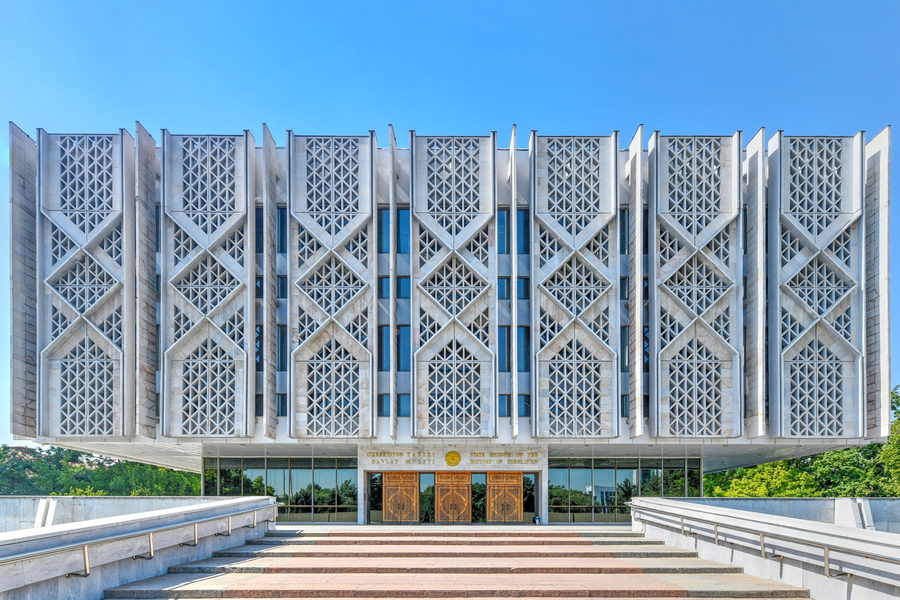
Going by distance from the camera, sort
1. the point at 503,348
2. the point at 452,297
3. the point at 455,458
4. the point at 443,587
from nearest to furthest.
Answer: the point at 443,587 < the point at 452,297 < the point at 503,348 < the point at 455,458

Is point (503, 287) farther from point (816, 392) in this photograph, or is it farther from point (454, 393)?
point (816, 392)

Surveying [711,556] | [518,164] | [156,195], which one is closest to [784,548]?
[711,556]

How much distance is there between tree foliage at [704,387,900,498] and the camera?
35.8 meters

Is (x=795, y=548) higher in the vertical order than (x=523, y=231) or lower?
lower

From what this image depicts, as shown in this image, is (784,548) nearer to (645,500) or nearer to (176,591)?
(645,500)

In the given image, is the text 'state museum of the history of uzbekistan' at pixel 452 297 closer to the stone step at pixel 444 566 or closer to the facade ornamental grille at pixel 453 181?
the facade ornamental grille at pixel 453 181

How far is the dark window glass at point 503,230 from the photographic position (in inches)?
920

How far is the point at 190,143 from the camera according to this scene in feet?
73.7

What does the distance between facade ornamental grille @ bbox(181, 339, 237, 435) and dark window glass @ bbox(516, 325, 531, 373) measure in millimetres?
9706

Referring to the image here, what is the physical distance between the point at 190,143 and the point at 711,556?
2002cm

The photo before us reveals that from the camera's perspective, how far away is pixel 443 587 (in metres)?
9.66

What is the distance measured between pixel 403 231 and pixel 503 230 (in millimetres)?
3626

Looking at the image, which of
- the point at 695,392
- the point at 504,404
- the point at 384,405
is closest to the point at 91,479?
the point at 384,405

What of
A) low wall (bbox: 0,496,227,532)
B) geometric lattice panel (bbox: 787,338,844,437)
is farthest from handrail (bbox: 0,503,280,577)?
geometric lattice panel (bbox: 787,338,844,437)
